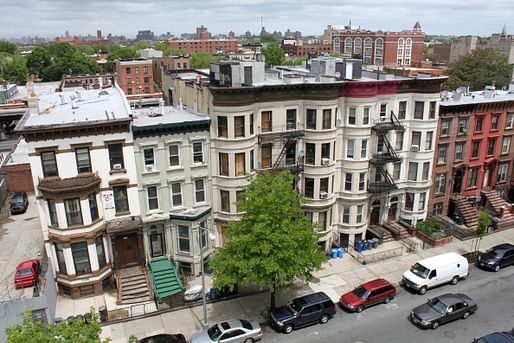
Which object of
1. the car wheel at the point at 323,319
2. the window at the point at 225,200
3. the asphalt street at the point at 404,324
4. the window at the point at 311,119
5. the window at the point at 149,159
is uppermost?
the window at the point at 311,119

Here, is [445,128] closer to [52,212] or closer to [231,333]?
[231,333]

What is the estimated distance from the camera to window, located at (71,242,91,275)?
28.3 m

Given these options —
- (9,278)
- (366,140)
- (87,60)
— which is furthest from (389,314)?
(87,60)

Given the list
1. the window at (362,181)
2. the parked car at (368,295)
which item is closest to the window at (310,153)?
the window at (362,181)

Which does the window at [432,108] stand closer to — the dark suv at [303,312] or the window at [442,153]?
the window at [442,153]

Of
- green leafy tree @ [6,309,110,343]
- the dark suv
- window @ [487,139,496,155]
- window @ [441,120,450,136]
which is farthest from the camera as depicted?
window @ [487,139,496,155]

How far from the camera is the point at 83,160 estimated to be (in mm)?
27781

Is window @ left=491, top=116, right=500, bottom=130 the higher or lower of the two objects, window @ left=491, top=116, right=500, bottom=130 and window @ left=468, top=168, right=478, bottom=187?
the higher

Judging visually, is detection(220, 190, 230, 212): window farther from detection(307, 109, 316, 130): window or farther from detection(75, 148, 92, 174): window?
detection(75, 148, 92, 174): window

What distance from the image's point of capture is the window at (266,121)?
31.9 meters

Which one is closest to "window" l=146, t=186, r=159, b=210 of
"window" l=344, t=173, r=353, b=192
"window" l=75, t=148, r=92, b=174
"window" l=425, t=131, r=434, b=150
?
"window" l=75, t=148, r=92, b=174

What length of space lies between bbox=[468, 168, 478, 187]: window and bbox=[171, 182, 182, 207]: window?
2833cm

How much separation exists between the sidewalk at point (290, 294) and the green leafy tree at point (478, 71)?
153ft

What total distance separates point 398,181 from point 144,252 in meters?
22.5
